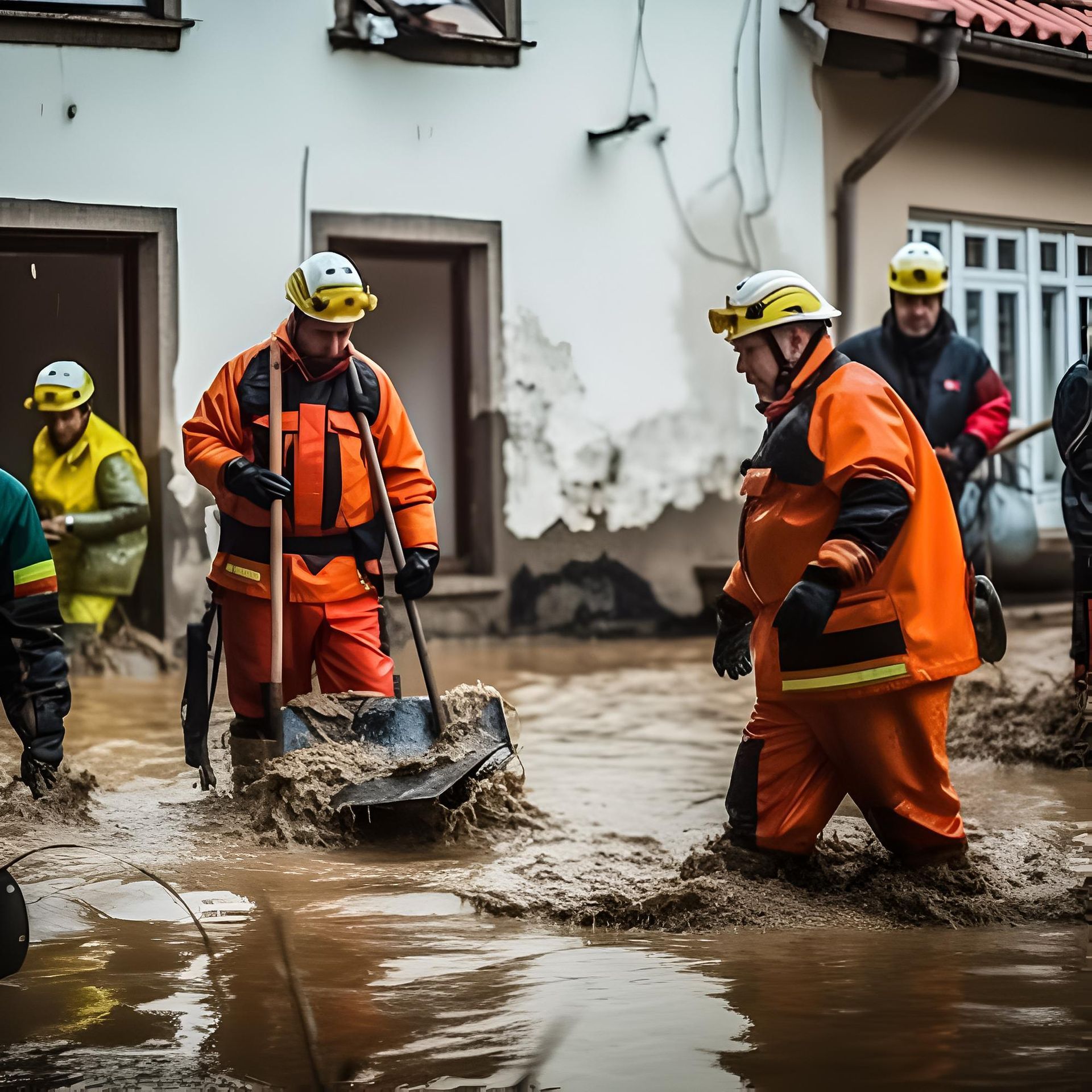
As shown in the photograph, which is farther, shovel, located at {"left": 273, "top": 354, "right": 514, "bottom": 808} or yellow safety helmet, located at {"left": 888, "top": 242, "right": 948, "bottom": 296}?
yellow safety helmet, located at {"left": 888, "top": 242, "right": 948, "bottom": 296}

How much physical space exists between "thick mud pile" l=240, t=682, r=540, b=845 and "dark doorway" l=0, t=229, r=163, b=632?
2702 mm

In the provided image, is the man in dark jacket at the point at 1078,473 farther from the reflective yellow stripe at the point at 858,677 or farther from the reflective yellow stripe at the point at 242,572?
the reflective yellow stripe at the point at 242,572

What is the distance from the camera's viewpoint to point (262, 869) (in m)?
4.76

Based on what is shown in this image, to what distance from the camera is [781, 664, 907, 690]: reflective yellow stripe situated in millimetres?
4059

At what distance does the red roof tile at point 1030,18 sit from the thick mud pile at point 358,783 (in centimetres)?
348

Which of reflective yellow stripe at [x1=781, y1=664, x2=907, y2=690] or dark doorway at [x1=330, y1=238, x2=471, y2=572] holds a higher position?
dark doorway at [x1=330, y1=238, x2=471, y2=572]

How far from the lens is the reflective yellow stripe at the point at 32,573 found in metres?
4.89

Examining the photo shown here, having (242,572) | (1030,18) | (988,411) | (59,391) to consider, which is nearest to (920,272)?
(988,411)

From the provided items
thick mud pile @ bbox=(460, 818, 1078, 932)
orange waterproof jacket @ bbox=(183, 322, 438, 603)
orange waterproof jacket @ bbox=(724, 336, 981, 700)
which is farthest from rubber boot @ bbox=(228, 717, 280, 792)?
orange waterproof jacket @ bbox=(724, 336, 981, 700)

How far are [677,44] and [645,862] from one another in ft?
20.5

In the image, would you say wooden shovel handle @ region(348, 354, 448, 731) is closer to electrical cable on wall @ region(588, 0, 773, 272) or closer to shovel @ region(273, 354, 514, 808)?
shovel @ region(273, 354, 514, 808)

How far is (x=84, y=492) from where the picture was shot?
26.2 feet

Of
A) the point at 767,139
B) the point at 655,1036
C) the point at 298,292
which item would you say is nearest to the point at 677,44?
the point at 767,139

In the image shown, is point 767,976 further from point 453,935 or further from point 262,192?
point 262,192
